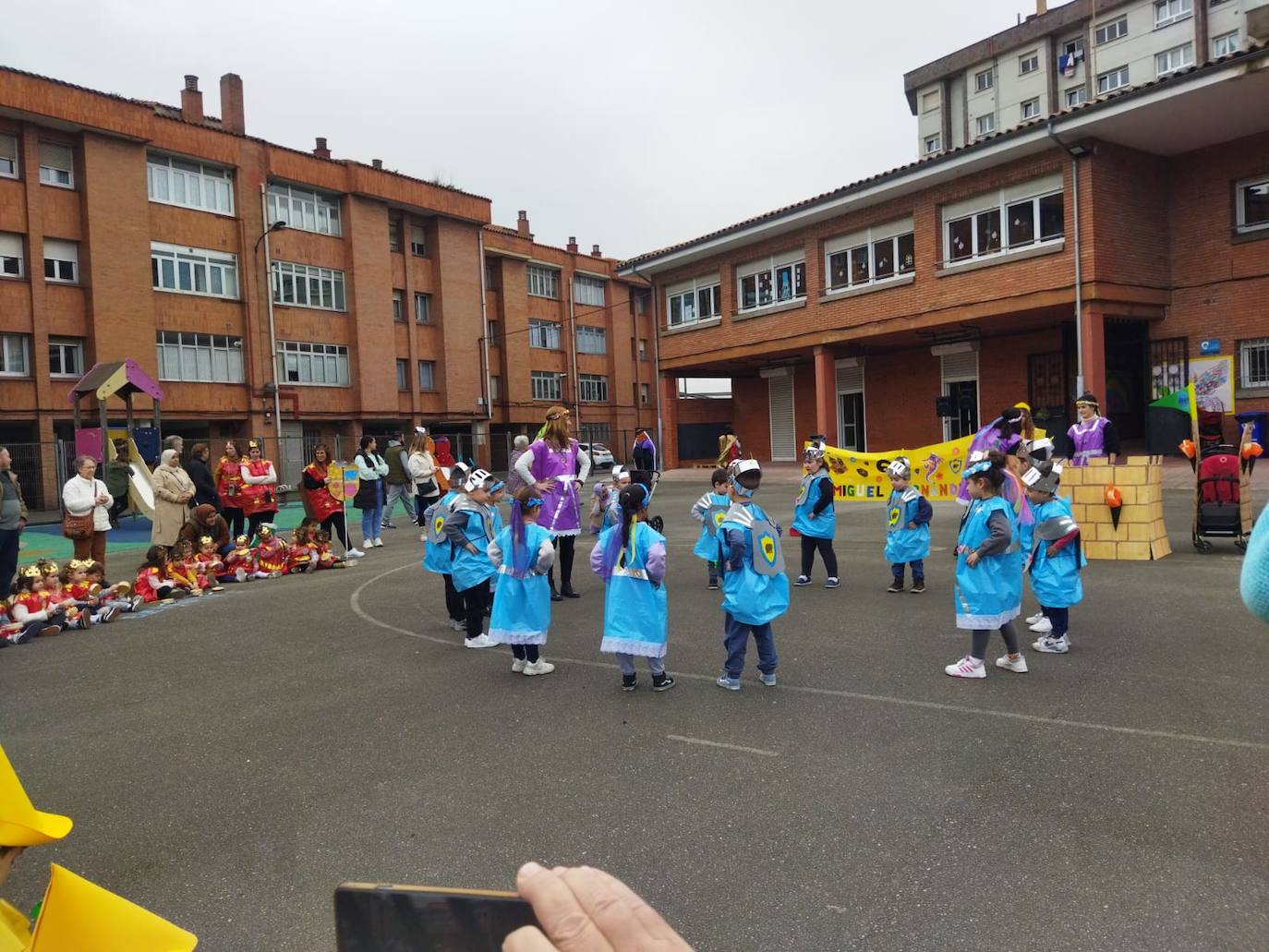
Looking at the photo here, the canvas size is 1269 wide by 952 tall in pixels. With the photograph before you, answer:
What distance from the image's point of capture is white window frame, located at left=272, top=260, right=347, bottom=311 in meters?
33.0

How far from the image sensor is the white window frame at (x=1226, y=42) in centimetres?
3294

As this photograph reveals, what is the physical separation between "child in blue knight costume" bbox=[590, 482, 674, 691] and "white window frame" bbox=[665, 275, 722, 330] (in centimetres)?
2309

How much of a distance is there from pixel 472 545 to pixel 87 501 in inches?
251

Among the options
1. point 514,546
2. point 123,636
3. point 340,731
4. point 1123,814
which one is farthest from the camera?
point 123,636

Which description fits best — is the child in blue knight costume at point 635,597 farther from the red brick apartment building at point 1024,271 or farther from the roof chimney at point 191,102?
the roof chimney at point 191,102

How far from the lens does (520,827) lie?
3936 millimetres

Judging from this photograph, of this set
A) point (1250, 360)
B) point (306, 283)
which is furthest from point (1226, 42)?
point (306, 283)

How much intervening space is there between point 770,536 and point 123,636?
677 centimetres

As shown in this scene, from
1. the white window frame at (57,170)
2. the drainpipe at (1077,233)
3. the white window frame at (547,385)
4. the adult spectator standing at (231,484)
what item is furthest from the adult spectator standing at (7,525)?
the white window frame at (547,385)

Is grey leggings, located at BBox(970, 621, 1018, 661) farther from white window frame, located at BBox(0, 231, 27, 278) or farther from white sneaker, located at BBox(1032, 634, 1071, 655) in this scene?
white window frame, located at BBox(0, 231, 27, 278)

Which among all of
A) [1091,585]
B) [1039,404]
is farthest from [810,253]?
[1091,585]

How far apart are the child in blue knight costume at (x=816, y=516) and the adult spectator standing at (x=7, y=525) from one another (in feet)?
29.6

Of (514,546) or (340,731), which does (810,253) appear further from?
(340,731)

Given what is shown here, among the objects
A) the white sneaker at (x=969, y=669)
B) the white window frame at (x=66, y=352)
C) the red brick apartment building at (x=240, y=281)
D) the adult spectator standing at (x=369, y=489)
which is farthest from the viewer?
the white window frame at (x=66, y=352)
